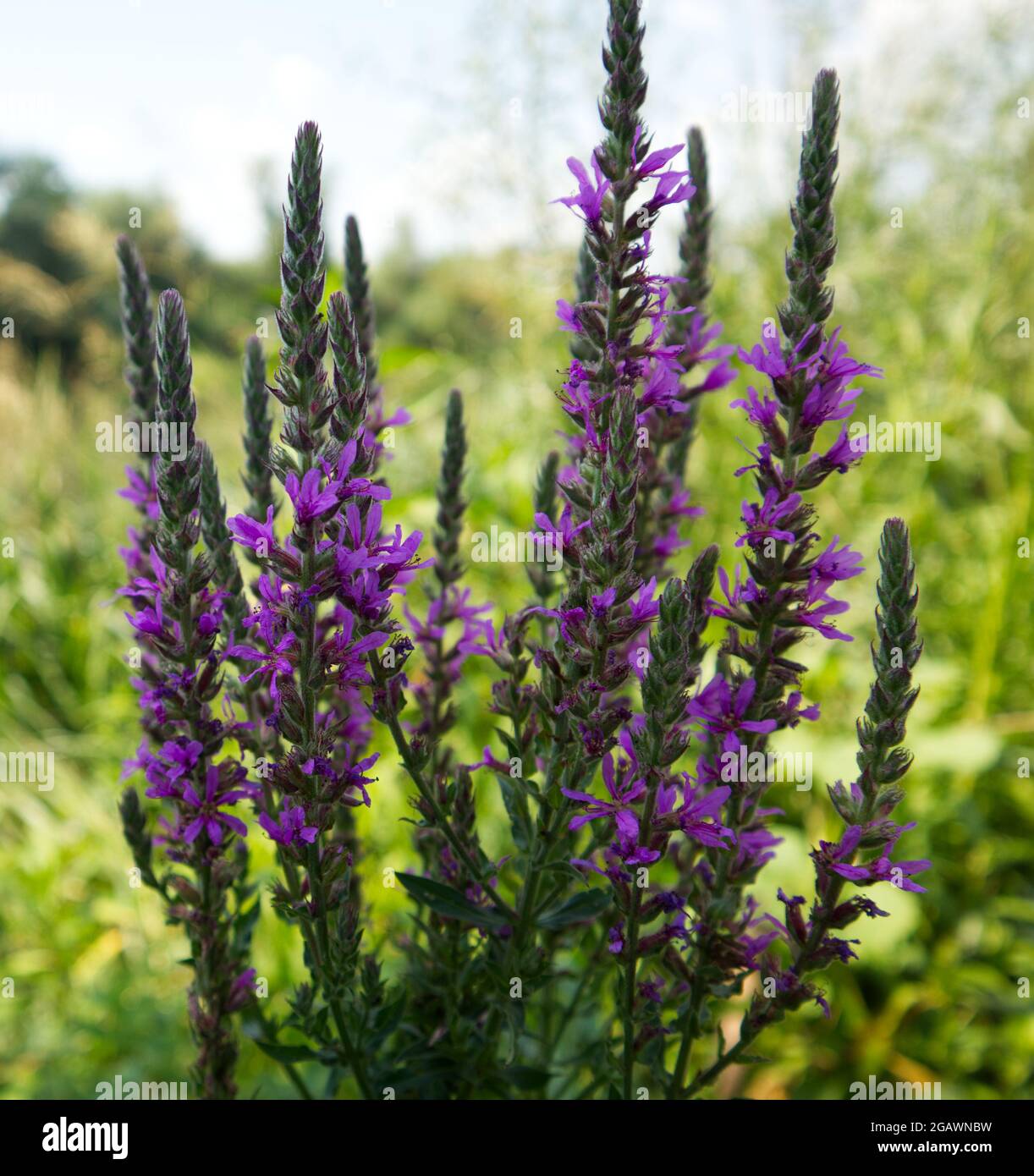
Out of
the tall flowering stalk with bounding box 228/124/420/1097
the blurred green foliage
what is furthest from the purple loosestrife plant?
the blurred green foliage

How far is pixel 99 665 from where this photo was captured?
6211 mm

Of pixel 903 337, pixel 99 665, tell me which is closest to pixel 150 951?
pixel 99 665

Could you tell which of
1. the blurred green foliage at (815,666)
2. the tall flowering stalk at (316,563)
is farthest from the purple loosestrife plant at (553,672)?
the blurred green foliage at (815,666)

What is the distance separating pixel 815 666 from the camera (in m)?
4.26

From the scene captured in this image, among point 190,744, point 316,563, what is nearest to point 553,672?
point 316,563

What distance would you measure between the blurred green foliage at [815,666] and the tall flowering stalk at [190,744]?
1.55 ft

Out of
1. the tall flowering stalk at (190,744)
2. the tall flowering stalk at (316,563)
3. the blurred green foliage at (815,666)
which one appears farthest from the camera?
the blurred green foliage at (815,666)

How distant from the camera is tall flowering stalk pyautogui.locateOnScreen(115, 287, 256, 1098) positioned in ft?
4.29

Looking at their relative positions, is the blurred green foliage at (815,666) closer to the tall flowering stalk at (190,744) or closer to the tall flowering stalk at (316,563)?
the tall flowering stalk at (190,744)

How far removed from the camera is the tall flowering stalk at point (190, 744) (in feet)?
4.29

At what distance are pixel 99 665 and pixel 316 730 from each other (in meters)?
5.60

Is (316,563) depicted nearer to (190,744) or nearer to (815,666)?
(190,744)

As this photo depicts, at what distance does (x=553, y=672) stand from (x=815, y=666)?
3.24 metres
